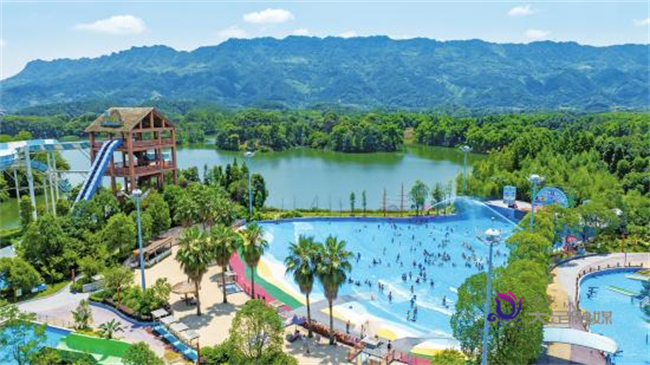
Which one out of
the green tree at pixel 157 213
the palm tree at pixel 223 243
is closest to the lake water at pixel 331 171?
the green tree at pixel 157 213

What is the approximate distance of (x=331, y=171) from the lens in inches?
3861

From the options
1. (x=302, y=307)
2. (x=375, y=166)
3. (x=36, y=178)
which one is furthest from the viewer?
(x=375, y=166)

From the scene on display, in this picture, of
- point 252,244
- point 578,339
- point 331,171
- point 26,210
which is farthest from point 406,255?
point 331,171

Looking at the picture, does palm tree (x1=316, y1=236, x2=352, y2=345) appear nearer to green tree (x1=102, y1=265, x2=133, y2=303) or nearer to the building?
green tree (x1=102, y1=265, x2=133, y2=303)

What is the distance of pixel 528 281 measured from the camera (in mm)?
26297

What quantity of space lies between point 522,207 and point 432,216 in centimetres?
1010

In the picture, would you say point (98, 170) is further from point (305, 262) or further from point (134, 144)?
point (305, 262)

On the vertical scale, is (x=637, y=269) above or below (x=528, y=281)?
below

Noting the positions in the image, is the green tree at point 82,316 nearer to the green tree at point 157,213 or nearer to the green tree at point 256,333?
the green tree at point 256,333

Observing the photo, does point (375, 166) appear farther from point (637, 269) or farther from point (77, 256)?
point (77, 256)

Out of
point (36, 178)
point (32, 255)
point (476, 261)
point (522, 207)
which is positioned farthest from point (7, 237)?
point (522, 207)

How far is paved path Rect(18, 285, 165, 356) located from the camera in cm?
2783

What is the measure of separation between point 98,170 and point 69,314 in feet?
65.6

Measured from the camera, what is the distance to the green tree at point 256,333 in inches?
840
